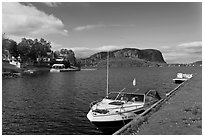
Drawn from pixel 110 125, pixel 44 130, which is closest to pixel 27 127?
pixel 44 130

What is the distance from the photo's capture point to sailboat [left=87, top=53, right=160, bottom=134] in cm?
1952

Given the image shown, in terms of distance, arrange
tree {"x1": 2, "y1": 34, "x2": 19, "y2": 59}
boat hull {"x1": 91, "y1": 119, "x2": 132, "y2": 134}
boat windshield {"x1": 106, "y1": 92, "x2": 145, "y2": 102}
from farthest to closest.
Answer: tree {"x1": 2, "y1": 34, "x2": 19, "y2": 59}, boat windshield {"x1": 106, "y1": 92, "x2": 145, "y2": 102}, boat hull {"x1": 91, "y1": 119, "x2": 132, "y2": 134}

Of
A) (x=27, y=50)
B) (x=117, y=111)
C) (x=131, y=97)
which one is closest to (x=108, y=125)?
(x=117, y=111)

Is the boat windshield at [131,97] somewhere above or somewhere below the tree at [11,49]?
below

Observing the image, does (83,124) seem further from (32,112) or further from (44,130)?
(32,112)

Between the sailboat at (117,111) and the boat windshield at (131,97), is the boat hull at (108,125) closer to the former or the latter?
the sailboat at (117,111)

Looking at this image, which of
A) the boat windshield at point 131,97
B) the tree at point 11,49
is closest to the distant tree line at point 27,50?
the tree at point 11,49

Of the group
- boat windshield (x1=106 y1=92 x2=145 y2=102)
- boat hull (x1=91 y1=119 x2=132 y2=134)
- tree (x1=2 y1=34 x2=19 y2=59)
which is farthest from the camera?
tree (x1=2 y1=34 x2=19 y2=59)

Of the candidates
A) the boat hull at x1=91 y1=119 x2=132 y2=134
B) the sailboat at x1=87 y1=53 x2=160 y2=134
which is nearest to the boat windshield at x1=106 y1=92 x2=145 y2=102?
the sailboat at x1=87 y1=53 x2=160 y2=134

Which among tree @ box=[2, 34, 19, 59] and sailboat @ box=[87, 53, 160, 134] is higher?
tree @ box=[2, 34, 19, 59]

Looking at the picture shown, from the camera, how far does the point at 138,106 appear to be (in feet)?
71.2

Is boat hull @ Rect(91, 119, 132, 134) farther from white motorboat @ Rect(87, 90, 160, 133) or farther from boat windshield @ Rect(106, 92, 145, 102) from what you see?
boat windshield @ Rect(106, 92, 145, 102)

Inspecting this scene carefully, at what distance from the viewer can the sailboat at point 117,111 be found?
1952 cm

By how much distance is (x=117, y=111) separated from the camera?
20109mm
